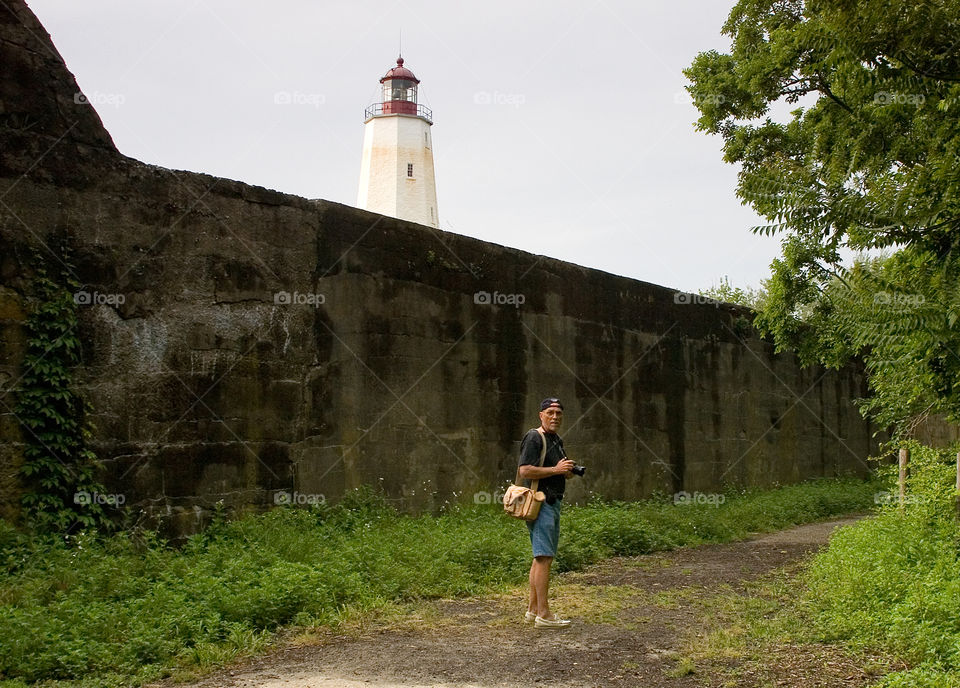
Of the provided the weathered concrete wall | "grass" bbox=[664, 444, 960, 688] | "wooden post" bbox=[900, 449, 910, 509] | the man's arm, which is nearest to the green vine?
the weathered concrete wall

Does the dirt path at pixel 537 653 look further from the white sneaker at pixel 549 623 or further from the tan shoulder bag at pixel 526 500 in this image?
the tan shoulder bag at pixel 526 500

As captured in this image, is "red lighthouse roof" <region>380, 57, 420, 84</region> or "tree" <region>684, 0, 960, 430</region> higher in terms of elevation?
"red lighthouse roof" <region>380, 57, 420, 84</region>

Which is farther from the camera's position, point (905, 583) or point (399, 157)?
point (399, 157)

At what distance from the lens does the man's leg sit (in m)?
6.49

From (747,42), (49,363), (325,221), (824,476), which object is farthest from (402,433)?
(824,476)

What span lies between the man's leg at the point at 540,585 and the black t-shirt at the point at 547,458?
0.41m

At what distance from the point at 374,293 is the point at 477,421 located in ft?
6.63

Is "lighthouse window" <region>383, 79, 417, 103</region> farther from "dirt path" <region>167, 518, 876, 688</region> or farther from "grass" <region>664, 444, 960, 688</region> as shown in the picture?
"dirt path" <region>167, 518, 876, 688</region>

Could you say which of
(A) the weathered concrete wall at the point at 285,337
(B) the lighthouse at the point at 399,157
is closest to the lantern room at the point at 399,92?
(B) the lighthouse at the point at 399,157

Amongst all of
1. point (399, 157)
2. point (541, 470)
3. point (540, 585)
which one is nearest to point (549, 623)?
point (540, 585)

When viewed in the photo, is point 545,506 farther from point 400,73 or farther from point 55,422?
point 400,73

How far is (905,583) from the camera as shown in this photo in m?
6.66

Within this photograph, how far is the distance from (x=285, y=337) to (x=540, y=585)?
3536mm

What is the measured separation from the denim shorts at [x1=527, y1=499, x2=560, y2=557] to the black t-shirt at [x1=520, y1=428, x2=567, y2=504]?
0.07 m
